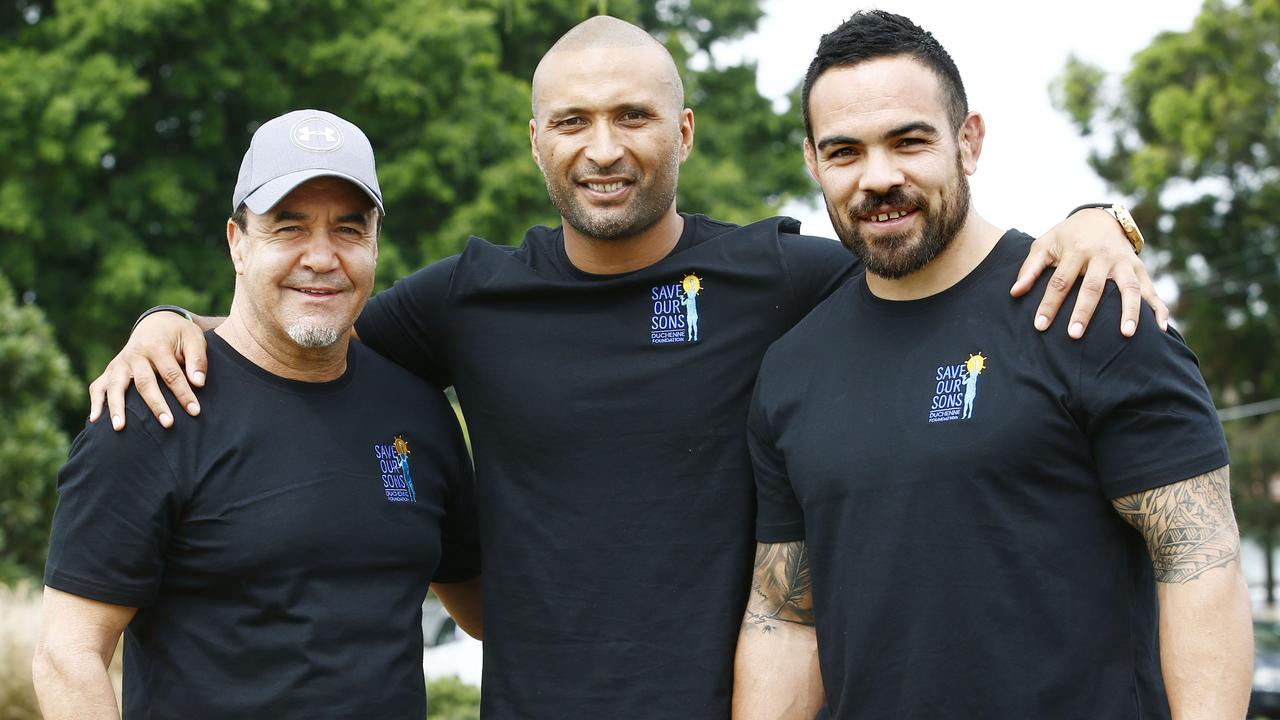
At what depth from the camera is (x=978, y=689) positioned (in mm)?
2822

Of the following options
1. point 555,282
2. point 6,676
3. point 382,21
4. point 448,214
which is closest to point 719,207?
point 448,214

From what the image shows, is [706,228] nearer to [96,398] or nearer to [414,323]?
[414,323]

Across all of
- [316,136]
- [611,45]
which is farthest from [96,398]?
[611,45]

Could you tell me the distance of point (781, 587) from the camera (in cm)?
330

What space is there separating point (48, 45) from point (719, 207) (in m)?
9.75

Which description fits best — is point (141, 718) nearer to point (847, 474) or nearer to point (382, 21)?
point (847, 474)

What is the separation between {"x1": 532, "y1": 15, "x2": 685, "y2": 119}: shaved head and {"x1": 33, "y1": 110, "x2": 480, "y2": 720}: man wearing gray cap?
2.02 feet

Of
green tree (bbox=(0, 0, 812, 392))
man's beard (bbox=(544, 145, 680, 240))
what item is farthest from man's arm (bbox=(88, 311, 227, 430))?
green tree (bbox=(0, 0, 812, 392))

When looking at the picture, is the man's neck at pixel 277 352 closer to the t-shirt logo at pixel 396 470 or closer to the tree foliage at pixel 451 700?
the t-shirt logo at pixel 396 470

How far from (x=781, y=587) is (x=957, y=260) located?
0.99 metres

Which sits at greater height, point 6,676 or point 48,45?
point 48,45

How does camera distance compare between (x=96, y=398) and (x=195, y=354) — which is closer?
(x=96, y=398)

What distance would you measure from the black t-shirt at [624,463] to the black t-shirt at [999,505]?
1.51 ft

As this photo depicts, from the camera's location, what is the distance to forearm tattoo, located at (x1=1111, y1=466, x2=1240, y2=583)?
2.68m
